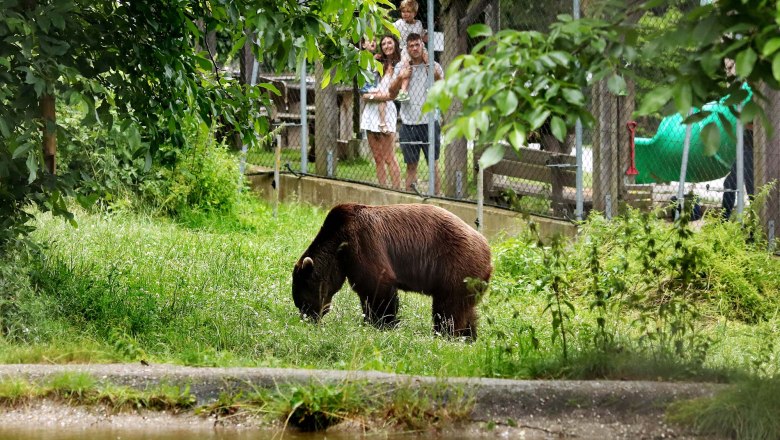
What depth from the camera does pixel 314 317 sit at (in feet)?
30.4

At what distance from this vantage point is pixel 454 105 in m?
13.7

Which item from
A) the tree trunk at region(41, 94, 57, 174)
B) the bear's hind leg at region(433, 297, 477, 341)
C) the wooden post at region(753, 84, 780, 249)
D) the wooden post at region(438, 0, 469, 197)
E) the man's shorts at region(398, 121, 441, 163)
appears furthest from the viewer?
the man's shorts at region(398, 121, 441, 163)

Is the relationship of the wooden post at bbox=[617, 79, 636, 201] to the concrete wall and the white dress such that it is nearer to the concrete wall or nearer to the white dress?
the concrete wall

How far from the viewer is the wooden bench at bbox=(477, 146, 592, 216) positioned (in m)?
12.9

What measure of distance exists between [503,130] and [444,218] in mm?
4504

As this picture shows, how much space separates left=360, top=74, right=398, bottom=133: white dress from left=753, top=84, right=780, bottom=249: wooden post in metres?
4.80

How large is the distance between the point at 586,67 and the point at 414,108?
8.86 m

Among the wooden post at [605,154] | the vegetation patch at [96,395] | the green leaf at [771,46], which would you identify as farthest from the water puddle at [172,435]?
the wooden post at [605,154]

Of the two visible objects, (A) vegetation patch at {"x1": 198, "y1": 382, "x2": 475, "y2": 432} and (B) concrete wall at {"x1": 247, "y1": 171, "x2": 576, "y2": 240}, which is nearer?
(A) vegetation patch at {"x1": 198, "y1": 382, "x2": 475, "y2": 432}

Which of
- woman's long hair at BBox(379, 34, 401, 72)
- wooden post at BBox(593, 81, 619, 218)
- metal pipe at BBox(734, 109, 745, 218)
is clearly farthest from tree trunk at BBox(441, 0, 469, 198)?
metal pipe at BBox(734, 109, 745, 218)

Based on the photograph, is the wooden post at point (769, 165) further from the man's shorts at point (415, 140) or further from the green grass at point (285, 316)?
the man's shorts at point (415, 140)

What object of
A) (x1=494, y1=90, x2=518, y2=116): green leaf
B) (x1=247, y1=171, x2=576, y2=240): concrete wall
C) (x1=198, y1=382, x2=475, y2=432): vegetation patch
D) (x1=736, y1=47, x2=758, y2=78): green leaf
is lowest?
(x1=198, y1=382, x2=475, y2=432): vegetation patch

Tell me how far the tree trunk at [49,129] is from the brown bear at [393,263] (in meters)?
2.25

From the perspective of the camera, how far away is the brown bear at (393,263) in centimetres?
895
